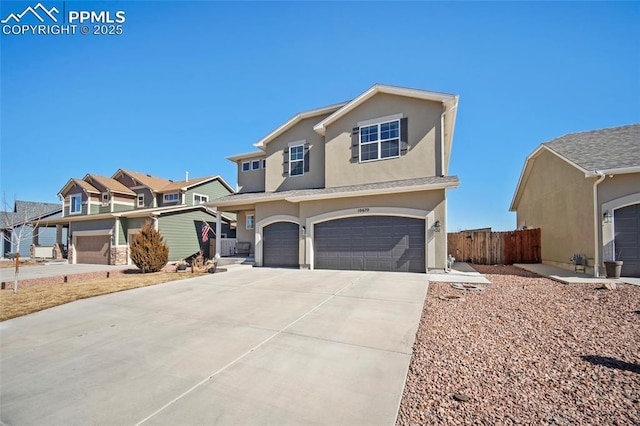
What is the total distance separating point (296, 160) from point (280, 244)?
4.94 metres

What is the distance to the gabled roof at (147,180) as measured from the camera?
23836mm

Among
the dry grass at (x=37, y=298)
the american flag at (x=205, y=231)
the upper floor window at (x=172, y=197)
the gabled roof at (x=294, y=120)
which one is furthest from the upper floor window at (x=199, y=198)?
the dry grass at (x=37, y=298)

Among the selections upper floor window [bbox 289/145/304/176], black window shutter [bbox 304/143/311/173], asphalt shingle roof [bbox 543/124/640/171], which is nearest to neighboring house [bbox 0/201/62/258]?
upper floor window [bbox 289/145/304/176]

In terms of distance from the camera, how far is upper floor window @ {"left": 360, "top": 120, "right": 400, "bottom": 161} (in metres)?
12.5

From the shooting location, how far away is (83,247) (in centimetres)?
2158

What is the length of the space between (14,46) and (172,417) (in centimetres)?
1209

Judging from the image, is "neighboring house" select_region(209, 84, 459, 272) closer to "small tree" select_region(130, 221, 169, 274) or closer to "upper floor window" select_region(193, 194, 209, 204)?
"small tree" select_region(130, 221, 169, 274)

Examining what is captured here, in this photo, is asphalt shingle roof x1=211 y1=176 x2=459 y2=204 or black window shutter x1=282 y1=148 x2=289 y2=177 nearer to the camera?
asphalt shingle roof x1=211 y1=176 x2=459 y2=204

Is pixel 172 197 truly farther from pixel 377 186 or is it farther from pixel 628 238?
pixel 628 238

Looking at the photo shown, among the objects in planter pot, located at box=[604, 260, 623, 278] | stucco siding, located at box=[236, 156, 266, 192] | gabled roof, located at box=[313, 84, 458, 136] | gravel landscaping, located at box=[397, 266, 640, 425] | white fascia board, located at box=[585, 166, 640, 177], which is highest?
gabled roof, located at box=[313, 84, 458, 136]

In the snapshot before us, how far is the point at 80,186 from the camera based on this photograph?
78.2 ft

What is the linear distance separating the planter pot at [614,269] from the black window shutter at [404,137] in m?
8.30

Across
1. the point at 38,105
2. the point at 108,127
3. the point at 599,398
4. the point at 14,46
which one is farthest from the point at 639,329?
the point at 108,127

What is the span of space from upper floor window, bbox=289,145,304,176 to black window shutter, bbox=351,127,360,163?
328 centimetres
